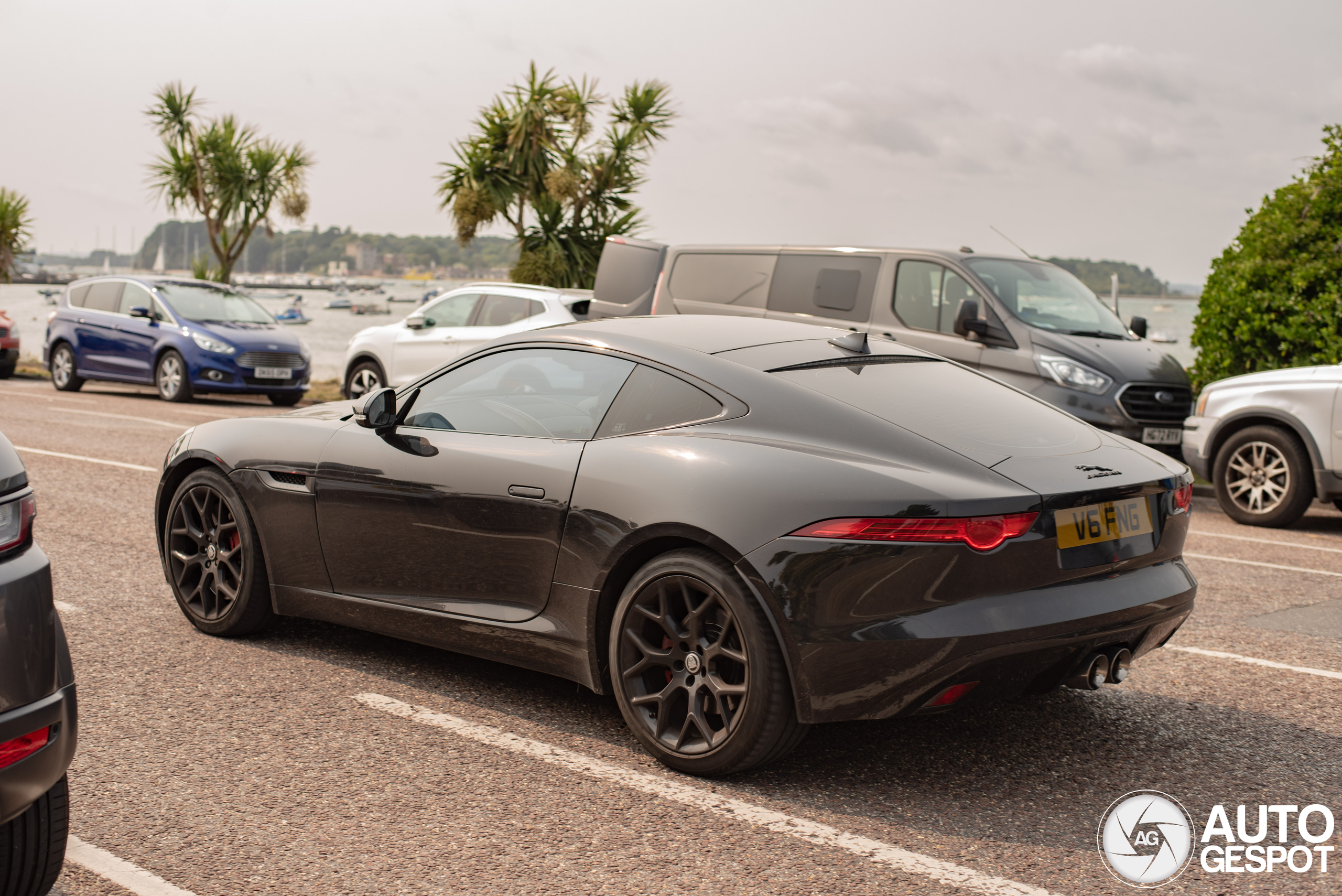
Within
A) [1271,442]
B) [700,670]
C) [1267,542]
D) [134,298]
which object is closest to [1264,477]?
[1271,442]

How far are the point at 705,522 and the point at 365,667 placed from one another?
6.15ft

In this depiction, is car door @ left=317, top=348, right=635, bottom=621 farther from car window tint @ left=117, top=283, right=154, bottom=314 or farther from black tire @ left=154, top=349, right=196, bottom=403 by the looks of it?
car window tint @ left=117, top=283, right=154, bottom=314

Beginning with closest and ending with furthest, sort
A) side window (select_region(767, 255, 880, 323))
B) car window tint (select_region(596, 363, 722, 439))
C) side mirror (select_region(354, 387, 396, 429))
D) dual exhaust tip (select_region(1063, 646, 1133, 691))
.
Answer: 1. dual exhaust tip (select_region(1063, 646, 1133, 691))
2. car window tint (select_region(596, 363, 722, 439))
3. side mirror (select_region(354, 387, 396, 429))
4. side window (select_region(767, 255, 880, 323))

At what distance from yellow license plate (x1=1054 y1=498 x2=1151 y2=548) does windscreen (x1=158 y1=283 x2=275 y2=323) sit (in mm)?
15586

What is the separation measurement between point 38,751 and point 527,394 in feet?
7.38

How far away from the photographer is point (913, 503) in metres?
3.41

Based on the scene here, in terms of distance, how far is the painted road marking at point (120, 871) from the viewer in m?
2.92

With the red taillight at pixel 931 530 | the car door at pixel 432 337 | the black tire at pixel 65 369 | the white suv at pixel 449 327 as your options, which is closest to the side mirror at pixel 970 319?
the white suv at pixel 449 327

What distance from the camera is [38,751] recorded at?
2553 millimetres

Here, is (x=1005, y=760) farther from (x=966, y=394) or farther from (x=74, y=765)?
(x=74, y=765)

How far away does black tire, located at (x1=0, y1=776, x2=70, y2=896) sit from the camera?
2.63 metres

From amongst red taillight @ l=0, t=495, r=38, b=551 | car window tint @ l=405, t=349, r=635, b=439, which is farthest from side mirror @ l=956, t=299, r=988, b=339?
red taillight @ l=0, t=495, r=38, b=551

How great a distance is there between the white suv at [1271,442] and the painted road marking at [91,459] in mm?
8491

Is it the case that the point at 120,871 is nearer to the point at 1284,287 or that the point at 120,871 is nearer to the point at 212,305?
the point at 1284,287
